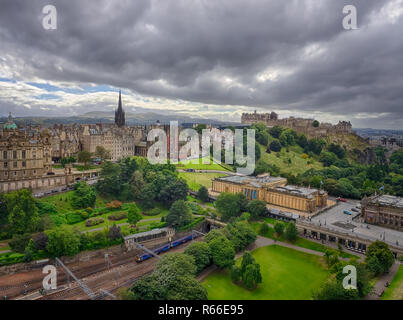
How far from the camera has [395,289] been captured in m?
39.2

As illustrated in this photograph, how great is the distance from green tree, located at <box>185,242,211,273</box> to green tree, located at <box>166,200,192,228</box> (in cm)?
1337

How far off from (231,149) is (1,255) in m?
85.7

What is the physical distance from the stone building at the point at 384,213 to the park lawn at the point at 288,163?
52294mm

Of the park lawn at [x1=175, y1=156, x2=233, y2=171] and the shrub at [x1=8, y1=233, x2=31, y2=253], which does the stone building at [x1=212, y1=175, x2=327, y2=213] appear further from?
the shrub at [x1=8, y1=233, x2=31, y2=253]

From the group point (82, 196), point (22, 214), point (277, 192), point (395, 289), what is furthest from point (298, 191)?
point (22, 214)

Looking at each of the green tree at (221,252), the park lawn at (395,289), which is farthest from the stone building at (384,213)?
the green tree at (221,252)

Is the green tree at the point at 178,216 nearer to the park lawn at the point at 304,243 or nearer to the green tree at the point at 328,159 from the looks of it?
the park lawn at the point at 304,243

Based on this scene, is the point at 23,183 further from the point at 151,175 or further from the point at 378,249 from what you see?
the point at 378,249

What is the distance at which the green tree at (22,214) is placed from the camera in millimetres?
47719

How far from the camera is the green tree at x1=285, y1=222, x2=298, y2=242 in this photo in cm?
5559

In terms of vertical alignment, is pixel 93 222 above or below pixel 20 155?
below

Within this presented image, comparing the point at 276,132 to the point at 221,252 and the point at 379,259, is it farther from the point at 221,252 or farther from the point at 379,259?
the point at 221,252

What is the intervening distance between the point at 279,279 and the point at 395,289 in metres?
14.9
